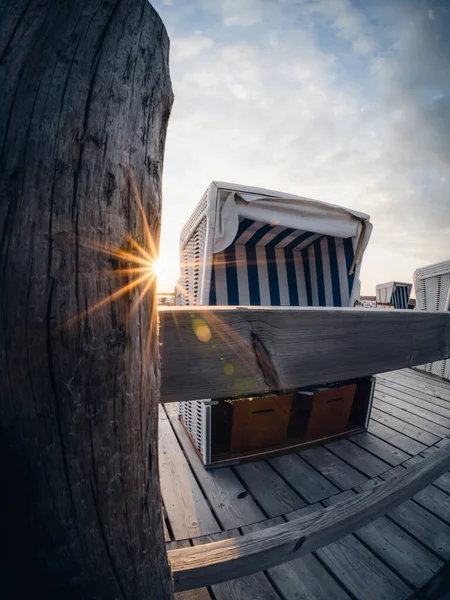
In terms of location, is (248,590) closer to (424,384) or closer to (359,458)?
(359,458)

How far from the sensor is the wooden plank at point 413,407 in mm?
3289

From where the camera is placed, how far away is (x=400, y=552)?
1657 millimetres

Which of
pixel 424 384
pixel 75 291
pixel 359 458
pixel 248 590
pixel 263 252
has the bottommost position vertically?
pixel 248 590

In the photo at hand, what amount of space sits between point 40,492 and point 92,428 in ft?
0.45

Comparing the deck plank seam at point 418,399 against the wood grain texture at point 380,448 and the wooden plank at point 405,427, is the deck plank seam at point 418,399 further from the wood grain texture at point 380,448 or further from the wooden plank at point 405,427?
the wood grain texture at point 380,448

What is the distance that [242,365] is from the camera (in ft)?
2.21

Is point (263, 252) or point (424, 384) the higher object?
point (263, 252)

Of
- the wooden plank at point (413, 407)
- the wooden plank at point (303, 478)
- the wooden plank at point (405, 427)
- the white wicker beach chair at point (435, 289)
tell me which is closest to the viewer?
the wooden plank at point (303, 478)

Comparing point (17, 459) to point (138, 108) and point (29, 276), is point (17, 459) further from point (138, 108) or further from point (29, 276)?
point (138, 108)

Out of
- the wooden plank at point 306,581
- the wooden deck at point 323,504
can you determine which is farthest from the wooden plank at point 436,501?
the wooden plank at point 306,581

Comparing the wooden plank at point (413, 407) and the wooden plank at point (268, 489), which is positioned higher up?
the wooden plank at point (413, 407)

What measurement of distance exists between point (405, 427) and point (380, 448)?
705 millimetres

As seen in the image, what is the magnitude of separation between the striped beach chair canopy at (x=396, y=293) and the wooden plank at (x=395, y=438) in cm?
702

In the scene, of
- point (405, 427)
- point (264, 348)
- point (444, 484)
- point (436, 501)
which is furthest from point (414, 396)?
point (264, 348)
